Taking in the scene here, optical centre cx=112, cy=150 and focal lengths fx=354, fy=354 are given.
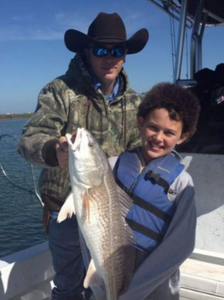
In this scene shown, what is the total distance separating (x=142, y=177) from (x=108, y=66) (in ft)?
3.25

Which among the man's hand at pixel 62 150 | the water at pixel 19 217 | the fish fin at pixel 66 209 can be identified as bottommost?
the water at pixel 19 217

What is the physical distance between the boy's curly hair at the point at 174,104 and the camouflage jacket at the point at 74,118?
0.43 m

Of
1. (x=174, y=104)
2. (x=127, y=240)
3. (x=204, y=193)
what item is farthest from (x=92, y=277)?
(x=204, y=193)

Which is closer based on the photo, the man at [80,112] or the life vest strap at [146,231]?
the life vest strap at [146,231]

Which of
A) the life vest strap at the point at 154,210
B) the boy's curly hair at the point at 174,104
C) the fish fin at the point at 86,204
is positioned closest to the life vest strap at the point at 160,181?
the life vest strap at the point at 154,210

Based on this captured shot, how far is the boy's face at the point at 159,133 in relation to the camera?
2.70m

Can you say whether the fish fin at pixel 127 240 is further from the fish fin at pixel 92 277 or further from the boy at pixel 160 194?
the fish fin at pixel 92 277

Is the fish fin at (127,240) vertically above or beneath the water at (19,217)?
above

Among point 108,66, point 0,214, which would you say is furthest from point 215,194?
point 0,214

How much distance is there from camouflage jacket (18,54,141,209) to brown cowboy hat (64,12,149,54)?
128mm

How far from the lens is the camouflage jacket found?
285 centimetres

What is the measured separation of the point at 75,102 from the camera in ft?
9.97

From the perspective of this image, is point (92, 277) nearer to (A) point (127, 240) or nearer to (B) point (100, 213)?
(A) point (127, 240)

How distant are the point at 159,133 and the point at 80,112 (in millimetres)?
761
